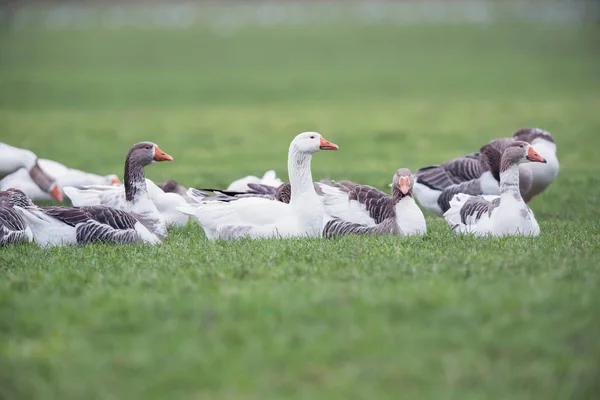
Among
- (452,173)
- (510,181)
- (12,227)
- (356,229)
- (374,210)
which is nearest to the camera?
(12,227)

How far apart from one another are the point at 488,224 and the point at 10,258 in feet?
16.6

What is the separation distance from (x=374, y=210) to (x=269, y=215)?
126 cm

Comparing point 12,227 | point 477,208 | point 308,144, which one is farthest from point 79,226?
point 477,208

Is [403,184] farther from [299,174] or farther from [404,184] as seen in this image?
[299,174]

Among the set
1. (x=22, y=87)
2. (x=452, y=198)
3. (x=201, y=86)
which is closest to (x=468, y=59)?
(x=201, y=86)

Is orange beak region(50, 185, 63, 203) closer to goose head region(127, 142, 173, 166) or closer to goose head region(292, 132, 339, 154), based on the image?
goose head region(127, 142, 173, 166)

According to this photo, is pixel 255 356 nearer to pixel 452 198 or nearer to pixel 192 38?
pixel 452 198

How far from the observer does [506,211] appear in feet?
35.0

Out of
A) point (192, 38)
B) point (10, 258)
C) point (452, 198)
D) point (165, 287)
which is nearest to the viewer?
point (165, 287)

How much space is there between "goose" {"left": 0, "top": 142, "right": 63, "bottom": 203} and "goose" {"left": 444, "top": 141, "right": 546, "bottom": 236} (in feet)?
21.2

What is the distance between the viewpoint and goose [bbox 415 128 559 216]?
1298 cm

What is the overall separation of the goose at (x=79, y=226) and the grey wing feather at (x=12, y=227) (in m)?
0.07

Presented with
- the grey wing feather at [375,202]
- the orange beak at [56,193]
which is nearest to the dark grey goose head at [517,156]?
the grey wing feather at [375,202]

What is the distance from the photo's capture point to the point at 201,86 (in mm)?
43625
